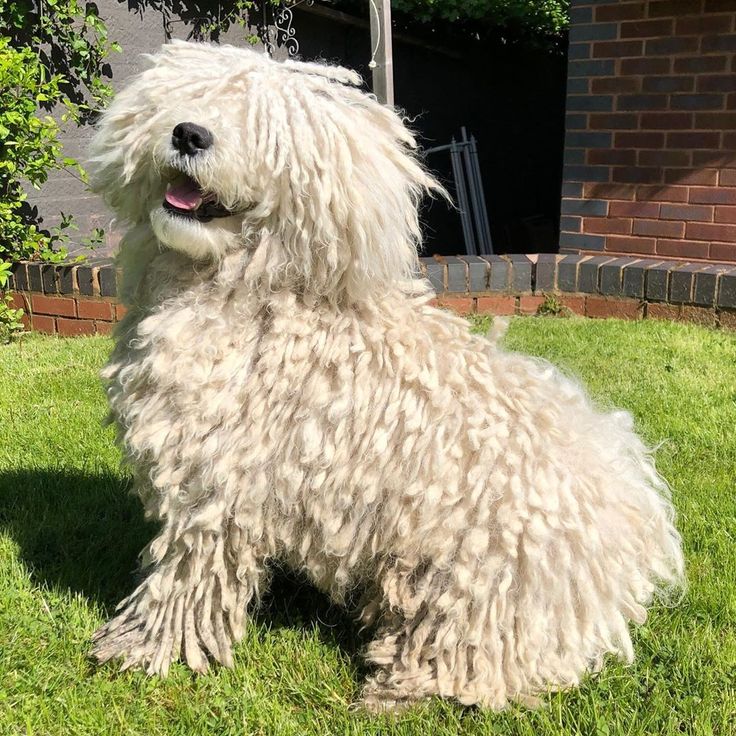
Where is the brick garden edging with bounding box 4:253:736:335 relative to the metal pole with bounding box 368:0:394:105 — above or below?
below

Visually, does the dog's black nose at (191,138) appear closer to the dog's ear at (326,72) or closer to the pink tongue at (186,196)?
the pink tongue at (186,196)

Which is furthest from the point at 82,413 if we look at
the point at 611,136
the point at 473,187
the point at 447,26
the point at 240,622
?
the point at 447,26

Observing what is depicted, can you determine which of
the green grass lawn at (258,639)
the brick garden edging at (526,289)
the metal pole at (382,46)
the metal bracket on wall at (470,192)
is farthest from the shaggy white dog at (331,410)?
the metal bracket on wall at (470,192)

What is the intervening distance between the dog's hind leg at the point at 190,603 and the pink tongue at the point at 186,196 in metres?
0.80

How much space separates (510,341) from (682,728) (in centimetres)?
299

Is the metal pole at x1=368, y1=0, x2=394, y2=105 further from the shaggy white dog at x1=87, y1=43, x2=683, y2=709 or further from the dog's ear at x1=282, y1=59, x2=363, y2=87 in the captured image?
the shaggy white dog at x1=87, y1=43, x2=683, y2=709

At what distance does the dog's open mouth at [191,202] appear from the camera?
6.35 feet

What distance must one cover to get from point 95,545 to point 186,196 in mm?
1460

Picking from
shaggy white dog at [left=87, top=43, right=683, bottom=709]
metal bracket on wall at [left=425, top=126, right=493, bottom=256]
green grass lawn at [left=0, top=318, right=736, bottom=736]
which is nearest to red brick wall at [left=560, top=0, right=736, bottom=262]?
metal bracket on wall at [left=425, top=126, right=493, bottom=256]

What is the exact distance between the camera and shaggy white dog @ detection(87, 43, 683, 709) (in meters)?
1.95

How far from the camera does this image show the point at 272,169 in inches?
75.0

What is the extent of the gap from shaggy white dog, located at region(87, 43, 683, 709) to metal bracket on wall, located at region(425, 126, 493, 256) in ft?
19.1

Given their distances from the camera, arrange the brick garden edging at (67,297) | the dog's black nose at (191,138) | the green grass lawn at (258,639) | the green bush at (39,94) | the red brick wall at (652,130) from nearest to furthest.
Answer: the dog's black nose at (191,138)
the green grass lawn at (258,639)
the green bush at (39,94)
the brick garden edging at (67,297)
the red brick wall at (652,130)

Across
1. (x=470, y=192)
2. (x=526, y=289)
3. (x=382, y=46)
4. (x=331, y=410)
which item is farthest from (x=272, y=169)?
(x=470, y=192)
